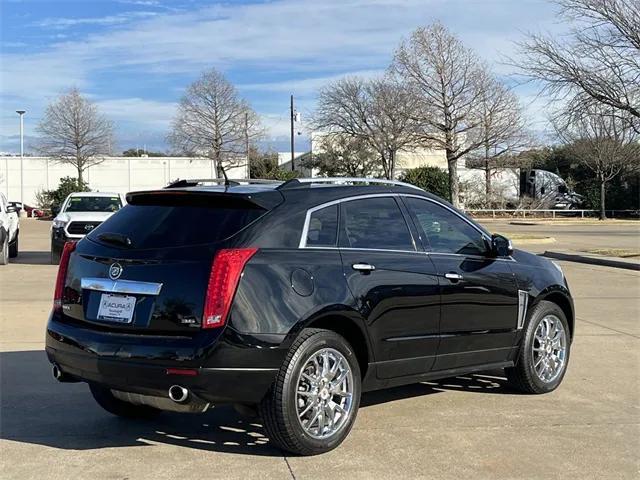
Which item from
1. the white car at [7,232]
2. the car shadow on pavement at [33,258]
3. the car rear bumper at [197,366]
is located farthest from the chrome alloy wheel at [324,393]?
the car shadow on pavement at [33,258]

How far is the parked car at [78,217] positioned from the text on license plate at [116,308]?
11024mm

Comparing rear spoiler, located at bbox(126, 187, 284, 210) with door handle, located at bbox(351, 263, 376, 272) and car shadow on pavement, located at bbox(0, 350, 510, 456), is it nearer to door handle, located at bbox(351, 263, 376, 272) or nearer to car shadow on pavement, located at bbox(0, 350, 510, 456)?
door handle, located at bbox(351, 263, 376, 272)

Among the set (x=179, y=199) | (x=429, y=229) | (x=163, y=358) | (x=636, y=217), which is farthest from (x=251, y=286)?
(x=636, y=217)

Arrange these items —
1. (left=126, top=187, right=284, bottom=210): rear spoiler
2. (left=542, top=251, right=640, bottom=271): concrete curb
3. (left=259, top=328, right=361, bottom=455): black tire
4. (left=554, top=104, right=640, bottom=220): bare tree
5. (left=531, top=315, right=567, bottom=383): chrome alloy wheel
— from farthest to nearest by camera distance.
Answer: (left=554, top=104, right=640, bottom=220): bare tree < (left=542, top=251, right=640, bottom=271): concrete curb < (left=531, top=315, right=567, bottom=383): chrome alloy wheel < (left=126, top=187, right=284, bottom=210): rear spoiler < (left=259, top=328, right=361, bottom=455): black tire

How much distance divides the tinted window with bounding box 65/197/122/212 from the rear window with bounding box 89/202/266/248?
1373 cm

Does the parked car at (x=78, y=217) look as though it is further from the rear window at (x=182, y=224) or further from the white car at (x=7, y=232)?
the rear window at (x=182, y=224)

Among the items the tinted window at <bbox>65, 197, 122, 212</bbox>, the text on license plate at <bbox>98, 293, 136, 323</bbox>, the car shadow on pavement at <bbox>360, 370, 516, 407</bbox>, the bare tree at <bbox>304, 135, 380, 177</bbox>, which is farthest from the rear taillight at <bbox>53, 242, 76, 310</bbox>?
the bare tree at <bbox>304, 135, 380, 177</bbox>

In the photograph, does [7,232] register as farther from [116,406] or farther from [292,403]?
[292,403]

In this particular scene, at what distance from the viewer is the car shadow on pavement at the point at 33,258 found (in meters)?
17.9

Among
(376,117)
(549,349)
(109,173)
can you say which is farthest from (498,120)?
(109,173)

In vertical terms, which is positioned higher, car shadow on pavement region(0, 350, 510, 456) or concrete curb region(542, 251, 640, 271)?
concrete curb region(542, 251, 640, 271)

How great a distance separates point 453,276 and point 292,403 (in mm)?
1726

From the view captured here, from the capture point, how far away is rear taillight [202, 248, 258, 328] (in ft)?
14.3

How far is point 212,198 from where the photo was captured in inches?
193
